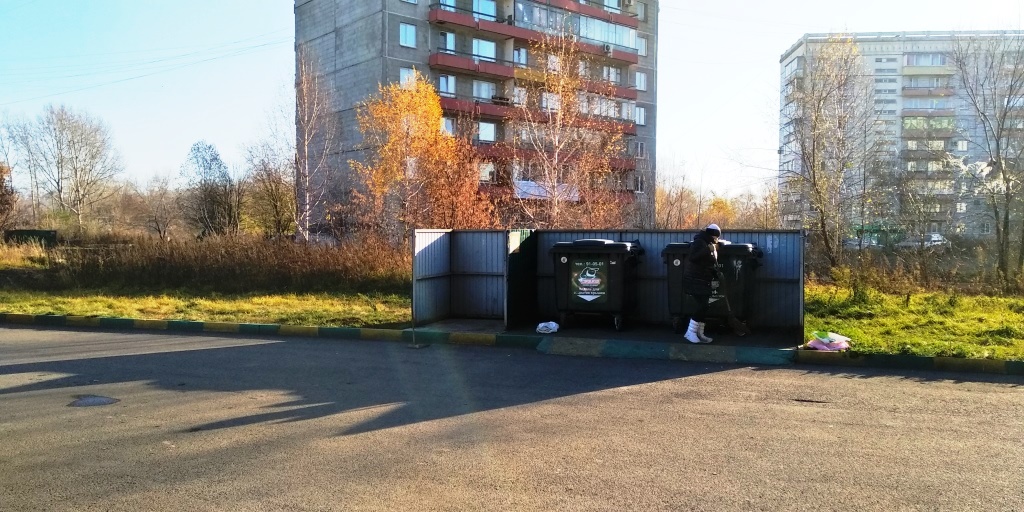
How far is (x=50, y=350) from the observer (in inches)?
393

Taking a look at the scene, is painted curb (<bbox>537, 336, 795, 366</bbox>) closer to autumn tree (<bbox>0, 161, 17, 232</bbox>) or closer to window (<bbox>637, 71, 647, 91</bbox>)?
autumn tree (<bbox>0, 161, 17, 232</bbox>)

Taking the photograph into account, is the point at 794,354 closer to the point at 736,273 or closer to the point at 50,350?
the point at 736,273

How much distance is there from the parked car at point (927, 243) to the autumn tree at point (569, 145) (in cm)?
966

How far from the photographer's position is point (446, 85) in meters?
43.6

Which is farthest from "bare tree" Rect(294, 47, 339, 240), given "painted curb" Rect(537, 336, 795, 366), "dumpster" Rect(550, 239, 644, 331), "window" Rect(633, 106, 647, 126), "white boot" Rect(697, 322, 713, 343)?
"window" Rect(633, 106, 647, 126)

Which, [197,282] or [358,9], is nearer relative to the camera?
[197,282]

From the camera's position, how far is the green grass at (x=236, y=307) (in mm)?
12438

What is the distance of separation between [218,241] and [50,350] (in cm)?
1003

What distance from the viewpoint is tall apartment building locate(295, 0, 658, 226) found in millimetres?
41125

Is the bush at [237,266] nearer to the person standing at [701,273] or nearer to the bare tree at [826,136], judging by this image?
the person standing at [701,273]

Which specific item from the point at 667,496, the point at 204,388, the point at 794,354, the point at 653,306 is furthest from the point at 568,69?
the point at 667,496

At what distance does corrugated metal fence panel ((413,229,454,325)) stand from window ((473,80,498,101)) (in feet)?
112

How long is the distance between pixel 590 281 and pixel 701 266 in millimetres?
1949

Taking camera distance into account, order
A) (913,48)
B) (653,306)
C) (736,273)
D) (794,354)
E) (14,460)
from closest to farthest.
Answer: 1. (14,460)
2. (794,354)
3. (736,273)
4. (653,306)
5. (913,48)
